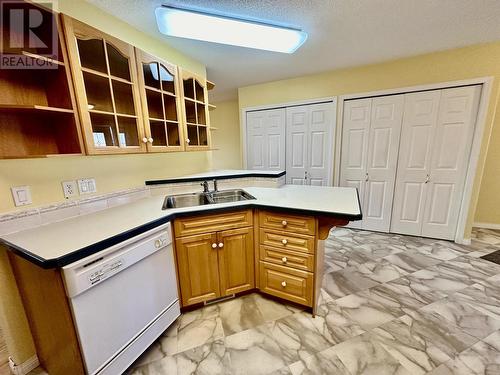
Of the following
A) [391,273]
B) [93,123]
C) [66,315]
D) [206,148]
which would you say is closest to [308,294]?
[391,273]

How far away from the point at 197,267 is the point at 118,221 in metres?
0.68

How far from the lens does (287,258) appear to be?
1702 mm

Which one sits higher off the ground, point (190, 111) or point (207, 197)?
point (190, 111)

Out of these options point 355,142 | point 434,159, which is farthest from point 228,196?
point 434,159

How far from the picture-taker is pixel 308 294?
1676mm

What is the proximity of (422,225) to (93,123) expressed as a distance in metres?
4.01

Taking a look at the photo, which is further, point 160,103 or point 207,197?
point 207,197

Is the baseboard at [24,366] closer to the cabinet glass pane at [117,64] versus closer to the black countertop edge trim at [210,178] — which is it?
the black countertop edge trim at [210,178]

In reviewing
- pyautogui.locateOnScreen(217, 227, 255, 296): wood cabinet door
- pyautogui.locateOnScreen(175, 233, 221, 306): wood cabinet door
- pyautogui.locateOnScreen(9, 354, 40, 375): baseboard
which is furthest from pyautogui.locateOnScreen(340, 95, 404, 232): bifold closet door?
pyautogui.locateOnScreen(9, 354, 40, 375): baseboard

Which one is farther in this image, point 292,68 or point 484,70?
point 292,68

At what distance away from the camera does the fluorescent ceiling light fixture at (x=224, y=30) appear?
1.55 metres

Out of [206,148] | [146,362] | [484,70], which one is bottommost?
[146,362]

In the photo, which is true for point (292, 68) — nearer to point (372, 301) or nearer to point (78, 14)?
point (78, 14)

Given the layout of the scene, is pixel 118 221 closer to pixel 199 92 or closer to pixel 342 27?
pixel 199 92
